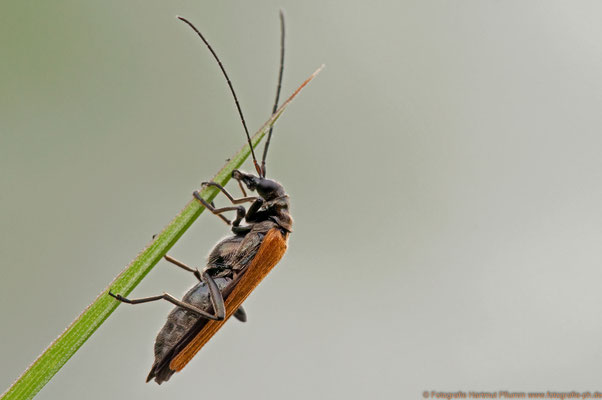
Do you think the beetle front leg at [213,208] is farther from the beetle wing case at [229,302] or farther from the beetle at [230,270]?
the beetle wing case at [229,302]

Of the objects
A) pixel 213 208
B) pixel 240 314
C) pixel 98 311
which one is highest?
pixel 213 208

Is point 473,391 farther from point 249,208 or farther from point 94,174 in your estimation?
point 94,174

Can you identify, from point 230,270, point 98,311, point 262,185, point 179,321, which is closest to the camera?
point 98,311

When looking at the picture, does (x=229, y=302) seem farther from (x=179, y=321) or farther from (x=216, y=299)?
(x=179, y=321)

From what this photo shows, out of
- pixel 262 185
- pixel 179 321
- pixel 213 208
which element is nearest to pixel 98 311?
pixel 179 321

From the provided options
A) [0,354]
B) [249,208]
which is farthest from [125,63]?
[0,354]

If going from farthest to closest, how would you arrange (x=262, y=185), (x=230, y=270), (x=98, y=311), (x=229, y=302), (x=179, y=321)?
(x=262, y=185) < (x=230, y=270) < (x=229, y=302) < (x=179, y=321) < (x=98, y=311)
